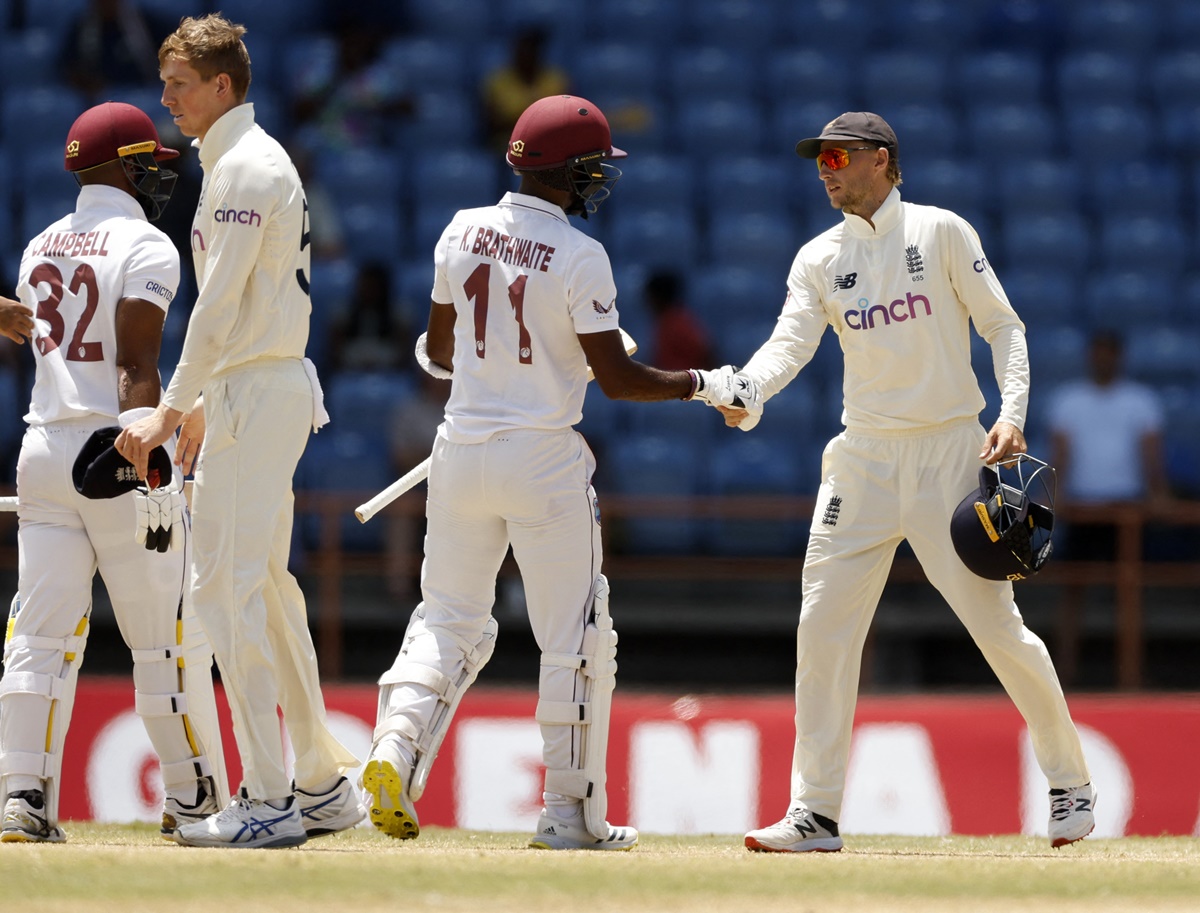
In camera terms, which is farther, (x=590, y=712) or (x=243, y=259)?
(x=590, y=712)

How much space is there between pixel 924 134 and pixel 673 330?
10.2 feet

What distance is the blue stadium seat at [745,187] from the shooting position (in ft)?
42.5

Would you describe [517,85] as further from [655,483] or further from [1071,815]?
[1071,815]

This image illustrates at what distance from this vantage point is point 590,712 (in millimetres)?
5738

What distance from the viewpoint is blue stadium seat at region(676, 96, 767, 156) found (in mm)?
13492

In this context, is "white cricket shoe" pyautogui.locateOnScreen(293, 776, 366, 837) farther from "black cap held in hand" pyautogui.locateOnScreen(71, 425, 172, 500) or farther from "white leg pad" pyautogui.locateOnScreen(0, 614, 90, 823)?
"black cap held in hand" pyautogui.locateOnScreen(71, 425, 172, 500)

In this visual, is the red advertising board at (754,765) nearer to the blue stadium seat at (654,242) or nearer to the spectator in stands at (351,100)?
the blue stadium seat at (654,242)

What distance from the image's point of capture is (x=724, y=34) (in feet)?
46.8

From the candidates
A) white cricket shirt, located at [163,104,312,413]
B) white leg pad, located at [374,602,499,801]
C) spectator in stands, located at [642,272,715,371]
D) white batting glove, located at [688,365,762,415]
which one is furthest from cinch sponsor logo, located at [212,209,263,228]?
spectator in stands, located at [642,272,715,371]

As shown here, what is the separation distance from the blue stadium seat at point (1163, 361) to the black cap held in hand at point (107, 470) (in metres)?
7.72

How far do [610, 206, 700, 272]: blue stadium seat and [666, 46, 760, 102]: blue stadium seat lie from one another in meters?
1.56

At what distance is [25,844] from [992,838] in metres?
3.60

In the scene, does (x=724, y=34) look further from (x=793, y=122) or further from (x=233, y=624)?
(x=233, y=624)

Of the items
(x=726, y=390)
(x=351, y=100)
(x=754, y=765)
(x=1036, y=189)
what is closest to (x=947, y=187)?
(x=1036, y=189)
